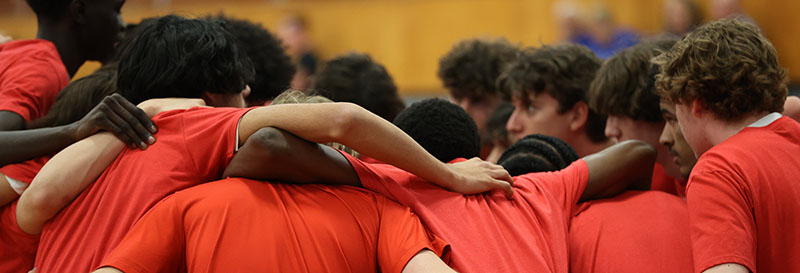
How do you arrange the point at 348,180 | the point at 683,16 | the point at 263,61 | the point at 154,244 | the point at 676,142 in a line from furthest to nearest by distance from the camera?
the point at 683,16 → the point at 263,61 → the point at 676,142 → the point at 348,180 → the point at 154,244

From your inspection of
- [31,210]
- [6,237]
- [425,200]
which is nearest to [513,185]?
[425,200]

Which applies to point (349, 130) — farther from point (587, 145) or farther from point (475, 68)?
point (475, 68)

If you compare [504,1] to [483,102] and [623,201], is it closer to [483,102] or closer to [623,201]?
[483,102]

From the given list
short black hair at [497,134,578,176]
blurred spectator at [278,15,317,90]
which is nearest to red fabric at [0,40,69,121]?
short black hair at [497,134,578,176]

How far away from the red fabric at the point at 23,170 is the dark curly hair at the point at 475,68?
2.41 m

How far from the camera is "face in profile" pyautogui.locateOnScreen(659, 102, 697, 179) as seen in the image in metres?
2.55

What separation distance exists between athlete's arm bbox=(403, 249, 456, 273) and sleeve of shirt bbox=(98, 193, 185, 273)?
1.87ft

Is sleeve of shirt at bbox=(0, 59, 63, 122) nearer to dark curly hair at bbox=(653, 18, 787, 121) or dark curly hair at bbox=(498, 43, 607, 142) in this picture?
dark curly hair at bbox=(498, 43, 607, 142)

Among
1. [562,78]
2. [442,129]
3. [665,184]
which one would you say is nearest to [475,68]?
[562,78]

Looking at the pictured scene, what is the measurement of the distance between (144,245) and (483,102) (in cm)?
262

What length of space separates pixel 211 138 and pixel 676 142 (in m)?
1.63

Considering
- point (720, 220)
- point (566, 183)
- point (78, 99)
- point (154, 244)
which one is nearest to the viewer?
point (154, 244)

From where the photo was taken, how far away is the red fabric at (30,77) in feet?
7.90

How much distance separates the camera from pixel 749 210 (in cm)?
187
